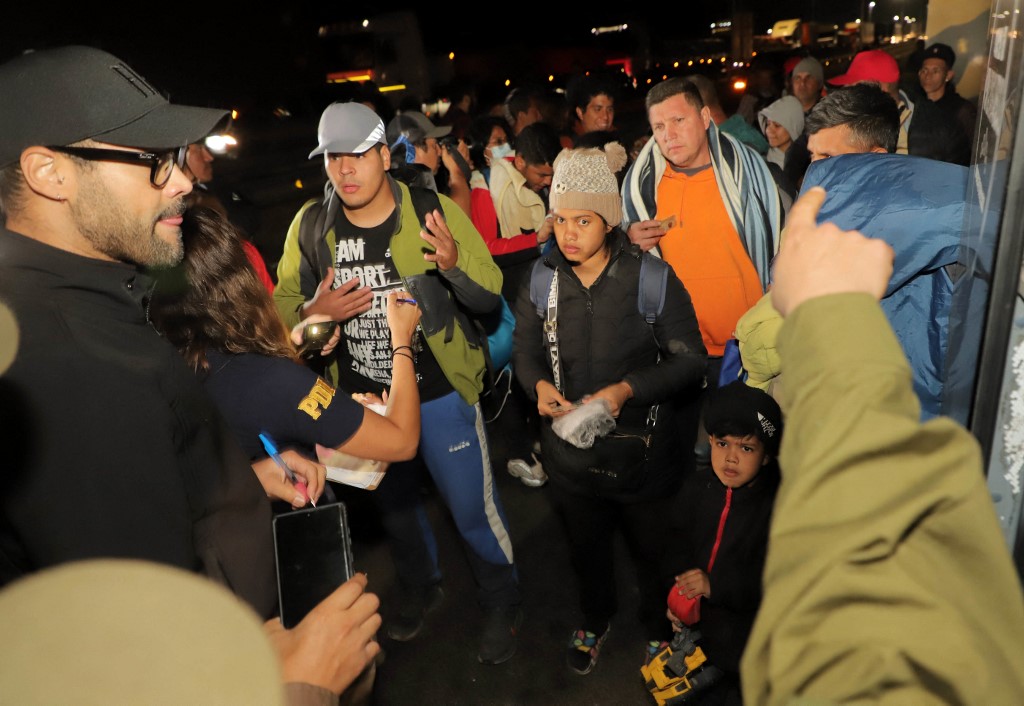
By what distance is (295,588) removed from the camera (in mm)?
1690

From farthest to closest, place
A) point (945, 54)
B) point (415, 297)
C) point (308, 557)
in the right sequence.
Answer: point (945, 54)
point (415, 297)
point (308, 557)

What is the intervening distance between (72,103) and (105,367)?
0.63m

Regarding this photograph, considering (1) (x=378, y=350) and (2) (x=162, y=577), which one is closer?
(2) (x=162, y=577)

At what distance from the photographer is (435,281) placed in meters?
3.16

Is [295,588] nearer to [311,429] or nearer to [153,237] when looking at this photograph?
[311,429]

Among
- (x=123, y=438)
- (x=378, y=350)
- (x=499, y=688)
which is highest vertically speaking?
(x=123, y=438)

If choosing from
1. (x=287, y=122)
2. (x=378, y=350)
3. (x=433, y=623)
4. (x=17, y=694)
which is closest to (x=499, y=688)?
(x=433, y=623)

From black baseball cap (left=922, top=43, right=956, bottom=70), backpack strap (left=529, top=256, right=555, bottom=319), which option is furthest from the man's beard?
black baseball cap (left=922, top=43, right=956, bottom=70)

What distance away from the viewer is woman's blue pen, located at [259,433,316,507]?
2127 mm

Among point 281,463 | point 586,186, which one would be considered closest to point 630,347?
point 586,186

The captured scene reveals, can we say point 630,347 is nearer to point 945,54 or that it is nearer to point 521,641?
point 521,641

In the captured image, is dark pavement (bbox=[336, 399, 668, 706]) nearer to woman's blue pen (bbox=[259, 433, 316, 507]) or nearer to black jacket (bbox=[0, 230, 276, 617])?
woman's blue pen (bbox=[259, 433, 316, 507])

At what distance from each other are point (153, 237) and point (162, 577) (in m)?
0.96

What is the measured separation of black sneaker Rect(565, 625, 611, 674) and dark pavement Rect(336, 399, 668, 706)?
0.04m
